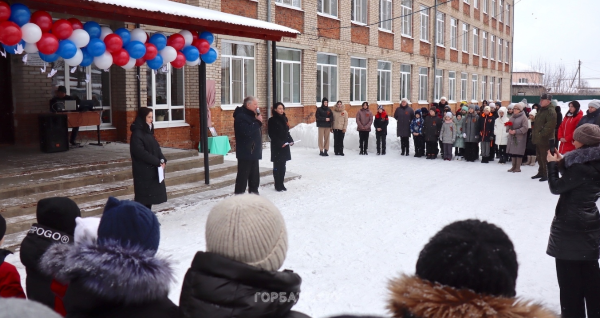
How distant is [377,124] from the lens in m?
15.5

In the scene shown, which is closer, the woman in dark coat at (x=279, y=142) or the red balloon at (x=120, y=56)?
the red balloon at (x=120, y=56)

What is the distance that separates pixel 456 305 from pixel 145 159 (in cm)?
606

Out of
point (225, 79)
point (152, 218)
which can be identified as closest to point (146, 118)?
point (152, 218)

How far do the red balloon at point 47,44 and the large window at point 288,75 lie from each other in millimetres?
11045

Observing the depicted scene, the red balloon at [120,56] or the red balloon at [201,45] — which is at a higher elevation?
the red balloon at [201,45]

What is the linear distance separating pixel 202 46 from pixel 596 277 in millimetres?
7391

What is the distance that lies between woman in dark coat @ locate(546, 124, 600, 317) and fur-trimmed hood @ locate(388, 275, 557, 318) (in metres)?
2.80

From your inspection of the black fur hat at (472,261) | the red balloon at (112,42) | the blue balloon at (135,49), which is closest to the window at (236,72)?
the blue balloon at (135,49)

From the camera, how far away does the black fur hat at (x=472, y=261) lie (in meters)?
1.58

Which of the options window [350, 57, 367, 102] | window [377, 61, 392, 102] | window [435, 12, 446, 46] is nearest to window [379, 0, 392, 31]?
window [377, 61, 392, 102]

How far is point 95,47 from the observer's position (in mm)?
7527

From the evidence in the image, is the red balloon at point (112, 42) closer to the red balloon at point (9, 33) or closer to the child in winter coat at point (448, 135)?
the red balloon at point (9, 33)

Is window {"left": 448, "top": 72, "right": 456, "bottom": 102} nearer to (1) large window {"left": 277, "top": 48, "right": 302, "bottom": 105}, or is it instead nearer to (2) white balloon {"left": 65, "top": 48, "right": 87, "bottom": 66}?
(1) large window {"left": 277, "top": 48, "right": 302, "bottom": 105}

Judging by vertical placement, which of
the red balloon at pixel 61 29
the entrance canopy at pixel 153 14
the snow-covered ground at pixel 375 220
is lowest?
the snow-covered ground at pixel 375 220
